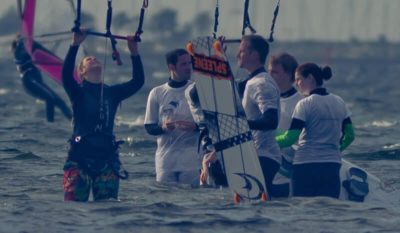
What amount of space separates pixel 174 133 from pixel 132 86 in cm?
103

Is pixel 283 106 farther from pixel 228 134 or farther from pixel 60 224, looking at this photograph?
pixel 60 224

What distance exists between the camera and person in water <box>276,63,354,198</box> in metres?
11.8

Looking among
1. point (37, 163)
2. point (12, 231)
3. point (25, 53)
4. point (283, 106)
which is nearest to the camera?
point (12, 231)

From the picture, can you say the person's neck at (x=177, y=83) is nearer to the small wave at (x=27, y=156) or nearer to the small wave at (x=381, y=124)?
the small wave at (x=27, y=156)

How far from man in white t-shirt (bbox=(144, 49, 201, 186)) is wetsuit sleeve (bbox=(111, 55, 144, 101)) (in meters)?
0.77

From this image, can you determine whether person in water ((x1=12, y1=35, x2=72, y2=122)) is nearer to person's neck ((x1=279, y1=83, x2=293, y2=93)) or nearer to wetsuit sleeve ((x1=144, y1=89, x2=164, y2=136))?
wetsuit sleeve ((x1=144, y1=89, x2=164, y2=136))

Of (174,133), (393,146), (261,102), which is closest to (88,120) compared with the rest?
(174,133)

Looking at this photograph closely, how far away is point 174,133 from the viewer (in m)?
13.0

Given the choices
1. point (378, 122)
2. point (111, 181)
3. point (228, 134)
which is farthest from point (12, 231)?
point (378, 122)

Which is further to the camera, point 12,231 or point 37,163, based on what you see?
point 37,163

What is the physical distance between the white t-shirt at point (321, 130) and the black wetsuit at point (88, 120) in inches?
67.3

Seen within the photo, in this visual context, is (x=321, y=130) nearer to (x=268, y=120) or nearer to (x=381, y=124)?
(x=268, y=120)

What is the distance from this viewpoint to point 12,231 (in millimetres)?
10648

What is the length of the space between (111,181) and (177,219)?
84 cm
